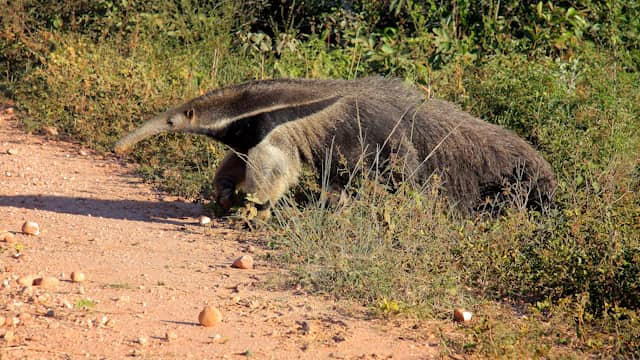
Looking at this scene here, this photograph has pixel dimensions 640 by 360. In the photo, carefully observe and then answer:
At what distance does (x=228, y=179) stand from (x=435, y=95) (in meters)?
2.43

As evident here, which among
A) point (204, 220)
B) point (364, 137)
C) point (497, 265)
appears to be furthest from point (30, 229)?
point (497, 265)

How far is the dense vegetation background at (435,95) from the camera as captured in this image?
514cm

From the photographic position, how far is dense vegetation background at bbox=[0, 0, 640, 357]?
5.14 metres

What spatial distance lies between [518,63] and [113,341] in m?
5.78

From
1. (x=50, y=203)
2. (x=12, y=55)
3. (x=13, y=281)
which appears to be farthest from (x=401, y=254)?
(x=12, y=55)

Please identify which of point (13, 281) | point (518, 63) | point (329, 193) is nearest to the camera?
point (13, 281)

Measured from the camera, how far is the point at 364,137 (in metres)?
7.12

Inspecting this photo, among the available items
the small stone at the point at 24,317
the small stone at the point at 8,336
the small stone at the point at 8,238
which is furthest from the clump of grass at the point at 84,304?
the small stone at the point at 8,238

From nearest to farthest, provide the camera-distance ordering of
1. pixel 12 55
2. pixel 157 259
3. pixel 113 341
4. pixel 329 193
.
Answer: pixel 113 341 < pixel 157 259 < pixel 329 193 < pixel 12 55

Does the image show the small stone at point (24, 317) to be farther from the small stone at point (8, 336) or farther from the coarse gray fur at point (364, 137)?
the coarse gray fur at point (364, 137)

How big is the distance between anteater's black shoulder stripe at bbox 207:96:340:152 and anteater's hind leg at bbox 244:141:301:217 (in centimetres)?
11

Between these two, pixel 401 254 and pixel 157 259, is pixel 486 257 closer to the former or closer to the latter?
pixel 401 254

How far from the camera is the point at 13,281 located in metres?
5.01

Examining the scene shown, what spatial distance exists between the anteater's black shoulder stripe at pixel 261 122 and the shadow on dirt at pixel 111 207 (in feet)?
2.41
